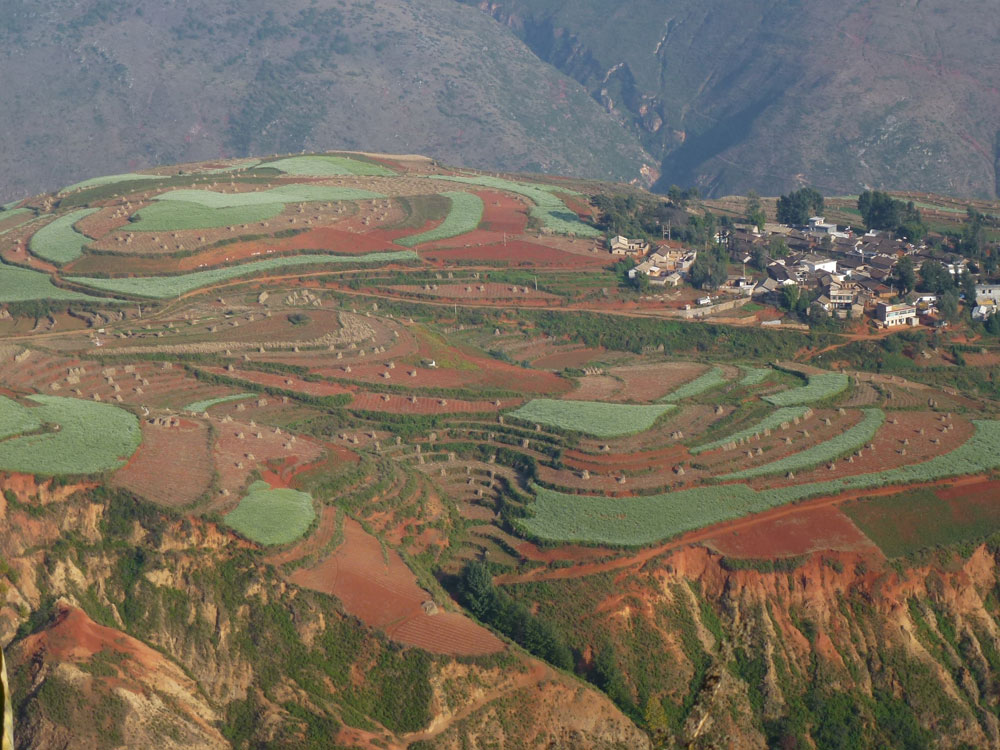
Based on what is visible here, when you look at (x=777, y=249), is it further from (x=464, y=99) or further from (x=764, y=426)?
(x=464, y=99)

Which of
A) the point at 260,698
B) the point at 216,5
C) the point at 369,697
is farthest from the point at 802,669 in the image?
the point at 216,5

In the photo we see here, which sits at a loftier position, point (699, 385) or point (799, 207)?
point (799, 207)

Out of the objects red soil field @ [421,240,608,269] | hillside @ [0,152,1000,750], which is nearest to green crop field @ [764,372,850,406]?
Answer: hillside @ [0,152,1000,750]

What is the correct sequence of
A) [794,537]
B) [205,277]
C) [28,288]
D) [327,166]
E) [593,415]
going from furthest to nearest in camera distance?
[327,166] < [205,277] < [28,288] < [593,415] < [794,537]

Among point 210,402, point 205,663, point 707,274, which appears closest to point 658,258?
point 707,274

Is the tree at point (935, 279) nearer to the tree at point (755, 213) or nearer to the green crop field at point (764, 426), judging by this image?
the tree at point (755, 213)

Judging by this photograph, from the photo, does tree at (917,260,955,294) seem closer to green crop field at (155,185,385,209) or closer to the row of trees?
the row of trees

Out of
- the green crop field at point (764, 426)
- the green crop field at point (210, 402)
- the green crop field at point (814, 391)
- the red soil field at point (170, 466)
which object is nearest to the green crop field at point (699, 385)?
the green crop field at point (814, 391)
